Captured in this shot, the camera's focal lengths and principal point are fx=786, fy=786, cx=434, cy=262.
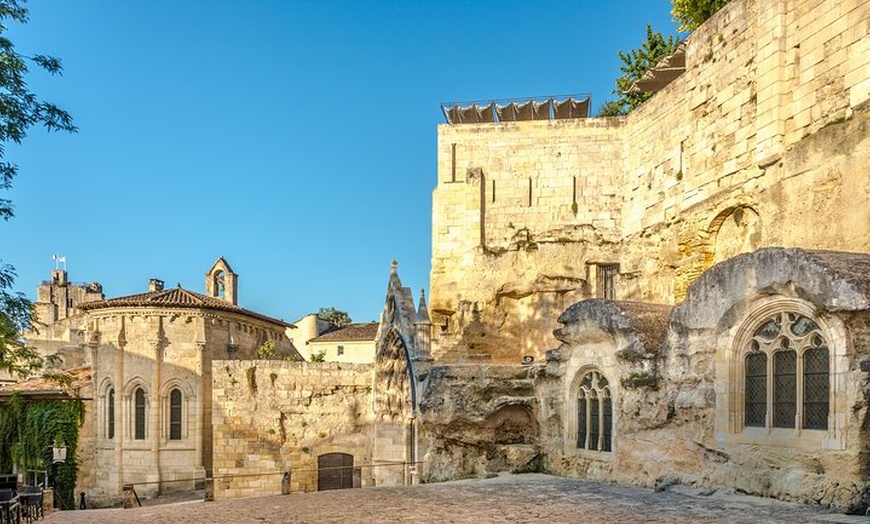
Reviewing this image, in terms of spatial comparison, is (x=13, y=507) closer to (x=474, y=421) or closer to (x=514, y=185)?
(x=474, y=421)

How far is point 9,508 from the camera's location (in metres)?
10.7

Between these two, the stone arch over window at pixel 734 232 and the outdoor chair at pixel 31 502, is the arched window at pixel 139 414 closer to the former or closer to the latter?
the outdoor chair at pixel 31 502

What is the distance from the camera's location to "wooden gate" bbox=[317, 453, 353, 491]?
24844 millimetres

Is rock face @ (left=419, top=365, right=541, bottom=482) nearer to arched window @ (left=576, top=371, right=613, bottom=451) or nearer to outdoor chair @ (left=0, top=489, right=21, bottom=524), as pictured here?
arched window @ (left=576, top=371, right=613, bottom=451)

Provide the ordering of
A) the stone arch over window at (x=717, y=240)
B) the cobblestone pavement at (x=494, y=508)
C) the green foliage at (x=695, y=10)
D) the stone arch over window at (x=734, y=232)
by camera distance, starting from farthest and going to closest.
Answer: the green foliage at (x=695, y=10) → the stone arch over window at (x=717, y=240) → the stone arch over window at (x=734, y=232) → the cobblestone pavement at (x=494, y=508)

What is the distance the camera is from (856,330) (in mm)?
9367

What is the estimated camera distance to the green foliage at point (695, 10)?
81.4ft

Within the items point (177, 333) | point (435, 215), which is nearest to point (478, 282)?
point (435, 215)

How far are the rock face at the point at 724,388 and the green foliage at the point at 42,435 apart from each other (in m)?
16.9

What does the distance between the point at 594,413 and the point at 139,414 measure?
58.4ft

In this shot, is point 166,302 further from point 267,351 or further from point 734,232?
point 734,232

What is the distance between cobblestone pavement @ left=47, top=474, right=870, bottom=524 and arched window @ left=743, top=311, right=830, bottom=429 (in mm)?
1145

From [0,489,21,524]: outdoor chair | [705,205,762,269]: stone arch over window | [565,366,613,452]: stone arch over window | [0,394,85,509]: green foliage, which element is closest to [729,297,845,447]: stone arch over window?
[565,366,613,452]: stone arch over window

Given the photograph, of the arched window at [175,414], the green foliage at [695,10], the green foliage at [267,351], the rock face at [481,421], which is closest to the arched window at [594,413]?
the rock face at [481,421]
